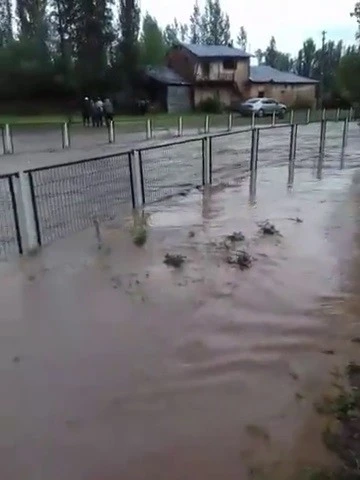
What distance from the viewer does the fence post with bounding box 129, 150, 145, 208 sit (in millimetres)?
9039

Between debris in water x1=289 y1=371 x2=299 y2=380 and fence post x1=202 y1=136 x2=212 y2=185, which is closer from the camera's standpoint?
debris in water x1=289 y1=371 x2=299 y2=380

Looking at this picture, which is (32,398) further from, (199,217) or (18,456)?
(199,217)

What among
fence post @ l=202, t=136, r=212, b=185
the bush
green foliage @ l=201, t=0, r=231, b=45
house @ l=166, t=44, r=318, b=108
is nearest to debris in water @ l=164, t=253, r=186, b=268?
fence post @ l=202, t=136, r=212, b=185

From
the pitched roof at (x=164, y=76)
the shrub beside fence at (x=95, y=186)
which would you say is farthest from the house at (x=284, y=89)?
the shrub beside fence at (x=95, y=186)

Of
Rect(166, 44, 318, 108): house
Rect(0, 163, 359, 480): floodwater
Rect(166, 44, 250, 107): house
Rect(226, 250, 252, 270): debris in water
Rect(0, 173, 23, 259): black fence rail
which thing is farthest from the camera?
Rect(166, 44, 318, 108): house

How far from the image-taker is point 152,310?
513 cm

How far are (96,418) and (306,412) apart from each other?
1330 mm

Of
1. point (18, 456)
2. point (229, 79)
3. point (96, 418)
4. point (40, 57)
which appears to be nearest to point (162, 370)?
point (96, 418)

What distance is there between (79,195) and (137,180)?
101 centimetres

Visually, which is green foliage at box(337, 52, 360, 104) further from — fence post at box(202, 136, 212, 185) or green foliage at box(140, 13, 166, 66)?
green foliage at box(140, 13, 166, 66)

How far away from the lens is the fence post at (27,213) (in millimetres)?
6781

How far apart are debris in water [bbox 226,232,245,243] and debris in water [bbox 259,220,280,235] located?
0.32 metres

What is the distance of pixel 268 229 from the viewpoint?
25.2 feet

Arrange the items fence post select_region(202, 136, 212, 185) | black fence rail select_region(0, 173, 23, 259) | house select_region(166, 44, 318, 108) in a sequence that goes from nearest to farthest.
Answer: black fence rail select_region(0, 173, 23, 259) < fence post select_region(202, 136, 212, 185) < house select_region(166, 44, 318, 108)
